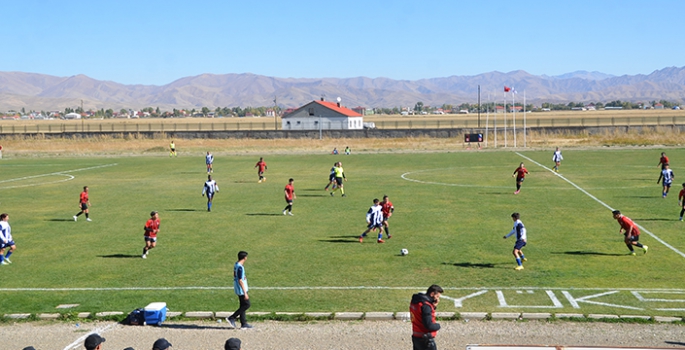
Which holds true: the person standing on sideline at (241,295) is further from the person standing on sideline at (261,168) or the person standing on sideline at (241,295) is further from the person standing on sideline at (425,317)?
the person standing on sideline at (261,168)

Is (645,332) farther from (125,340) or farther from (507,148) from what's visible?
(507,148)

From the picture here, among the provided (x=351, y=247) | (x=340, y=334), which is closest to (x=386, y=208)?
(x=351, y=247)

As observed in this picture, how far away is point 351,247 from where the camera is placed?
25250 mm

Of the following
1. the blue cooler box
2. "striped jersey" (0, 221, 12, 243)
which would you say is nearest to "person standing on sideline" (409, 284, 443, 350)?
the blue cooler box

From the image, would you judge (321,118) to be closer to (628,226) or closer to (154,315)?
(628,226)

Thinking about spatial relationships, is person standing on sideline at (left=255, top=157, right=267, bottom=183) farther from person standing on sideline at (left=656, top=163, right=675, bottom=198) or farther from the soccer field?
person standing on sideline at (left=656, top=163, right=675, bottom=198)

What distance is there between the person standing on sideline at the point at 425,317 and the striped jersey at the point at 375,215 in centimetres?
1348

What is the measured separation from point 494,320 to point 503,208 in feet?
59.6

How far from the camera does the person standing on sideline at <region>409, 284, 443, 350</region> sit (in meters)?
11.6

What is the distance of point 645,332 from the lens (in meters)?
15.4

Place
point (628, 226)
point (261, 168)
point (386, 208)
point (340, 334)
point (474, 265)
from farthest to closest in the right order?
point (261, 168) → point (386, 208) → point (628, 226) → point (474, 265) → point (340, 334)

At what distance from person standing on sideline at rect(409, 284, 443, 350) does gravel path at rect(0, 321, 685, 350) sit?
304cm

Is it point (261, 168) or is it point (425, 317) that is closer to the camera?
point (425, 317)

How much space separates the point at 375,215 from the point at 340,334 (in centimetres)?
1008
